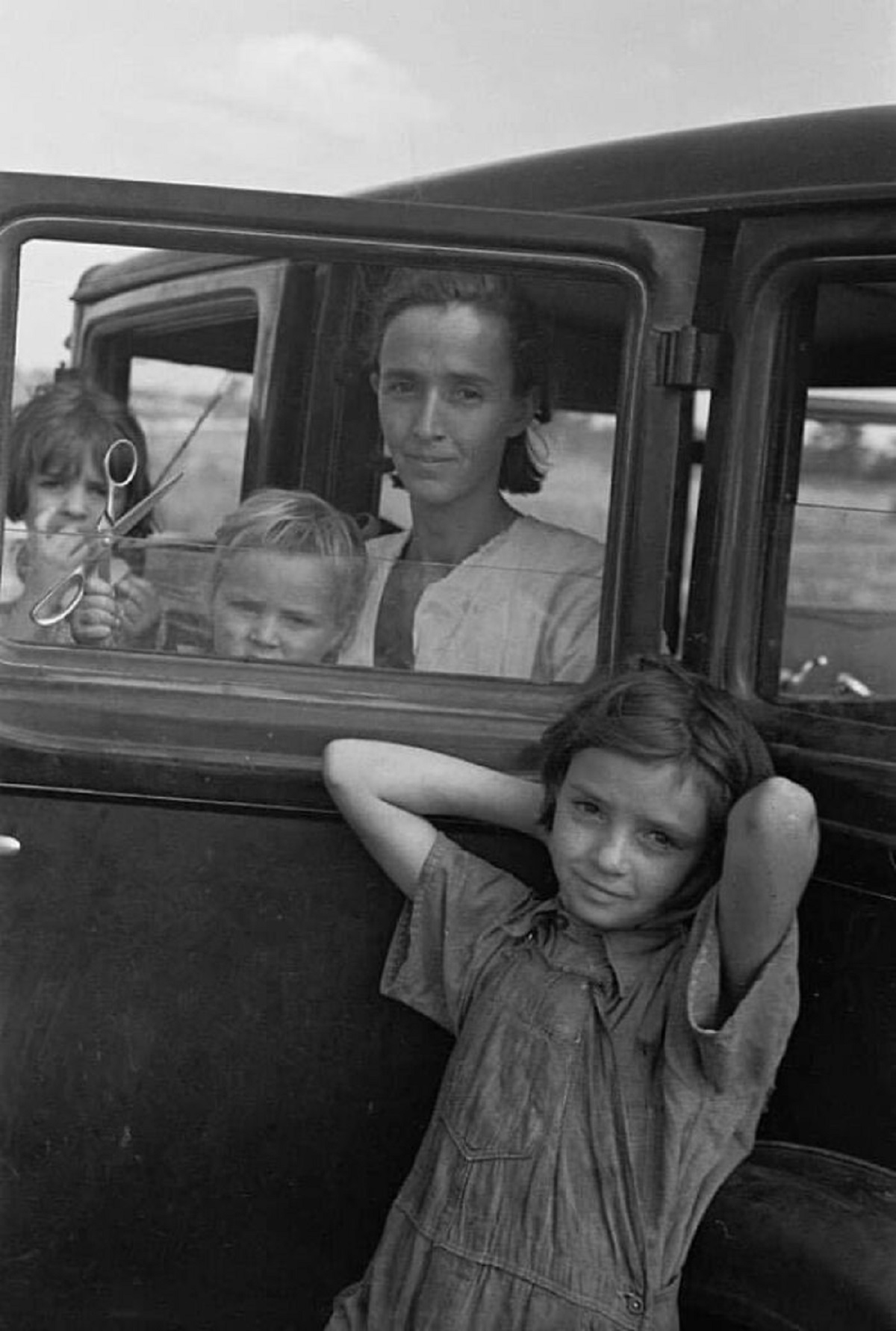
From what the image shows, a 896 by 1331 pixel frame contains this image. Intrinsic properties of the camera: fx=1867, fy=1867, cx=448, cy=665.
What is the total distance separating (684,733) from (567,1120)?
16.8 inches

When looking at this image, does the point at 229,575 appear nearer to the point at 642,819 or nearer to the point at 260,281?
the point at 260,281

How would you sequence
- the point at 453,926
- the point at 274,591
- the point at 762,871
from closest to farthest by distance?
the point at 762,871 < the point at 453,926 < the point at 274,591

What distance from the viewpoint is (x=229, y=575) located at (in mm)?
2191

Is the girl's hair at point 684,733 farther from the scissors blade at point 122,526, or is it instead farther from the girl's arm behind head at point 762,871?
the scissors blade at point 122,526

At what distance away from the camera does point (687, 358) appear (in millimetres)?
2133

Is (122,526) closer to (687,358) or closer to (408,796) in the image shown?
(408,796)

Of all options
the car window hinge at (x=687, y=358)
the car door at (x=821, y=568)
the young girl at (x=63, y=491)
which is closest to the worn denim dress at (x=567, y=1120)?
the car door at (x=821, y=568)

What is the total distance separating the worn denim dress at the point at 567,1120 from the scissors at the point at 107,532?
1.76 ft

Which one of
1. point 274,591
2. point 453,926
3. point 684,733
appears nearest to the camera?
point 684,733

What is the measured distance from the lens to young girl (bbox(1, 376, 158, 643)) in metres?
2.16

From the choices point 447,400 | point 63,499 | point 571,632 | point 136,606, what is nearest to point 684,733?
point 571,632

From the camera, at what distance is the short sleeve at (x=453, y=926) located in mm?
2094

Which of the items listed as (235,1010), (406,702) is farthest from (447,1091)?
(406,702)

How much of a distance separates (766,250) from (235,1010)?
3.49 ft
